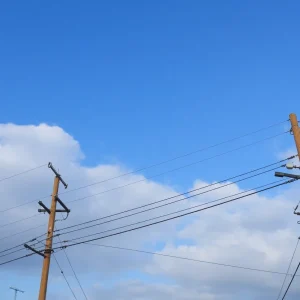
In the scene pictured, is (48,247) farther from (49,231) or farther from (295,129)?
(295,129)

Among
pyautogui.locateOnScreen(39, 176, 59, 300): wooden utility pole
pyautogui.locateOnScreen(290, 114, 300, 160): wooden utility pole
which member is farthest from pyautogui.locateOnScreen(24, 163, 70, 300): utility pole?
pyautogui.locateOnScreen(290, 114, 300, 160): wooden utility pole

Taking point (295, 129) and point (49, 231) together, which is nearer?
point (295, 129)

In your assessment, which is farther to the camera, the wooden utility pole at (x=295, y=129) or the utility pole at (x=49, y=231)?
the utility pole at (x=49, y=231)

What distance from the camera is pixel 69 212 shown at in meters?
24.1

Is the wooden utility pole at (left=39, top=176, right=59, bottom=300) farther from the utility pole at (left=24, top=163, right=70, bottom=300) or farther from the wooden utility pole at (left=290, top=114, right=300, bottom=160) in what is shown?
the wooden utility pole at (left=290, top=114, right=300, bottom=160)

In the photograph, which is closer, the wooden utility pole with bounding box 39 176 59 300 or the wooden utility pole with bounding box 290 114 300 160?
the wooden utility pole with bounding box 290 114 300 160

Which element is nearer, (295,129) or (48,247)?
Answer: (295,129)

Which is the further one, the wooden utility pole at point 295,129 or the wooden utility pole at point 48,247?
the wooden utility pole at point 48,247

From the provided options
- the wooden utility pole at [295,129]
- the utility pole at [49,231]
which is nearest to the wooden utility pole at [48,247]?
the utility pole at [49,231]

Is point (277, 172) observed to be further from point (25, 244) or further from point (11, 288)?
point (11, 288)

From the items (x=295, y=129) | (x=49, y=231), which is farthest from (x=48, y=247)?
(x=295, y=129)

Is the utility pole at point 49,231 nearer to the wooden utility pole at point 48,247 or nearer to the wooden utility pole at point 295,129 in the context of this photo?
the wooden utility pole at point 48,247

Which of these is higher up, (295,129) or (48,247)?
(295,129)

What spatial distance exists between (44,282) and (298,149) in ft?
43.4
